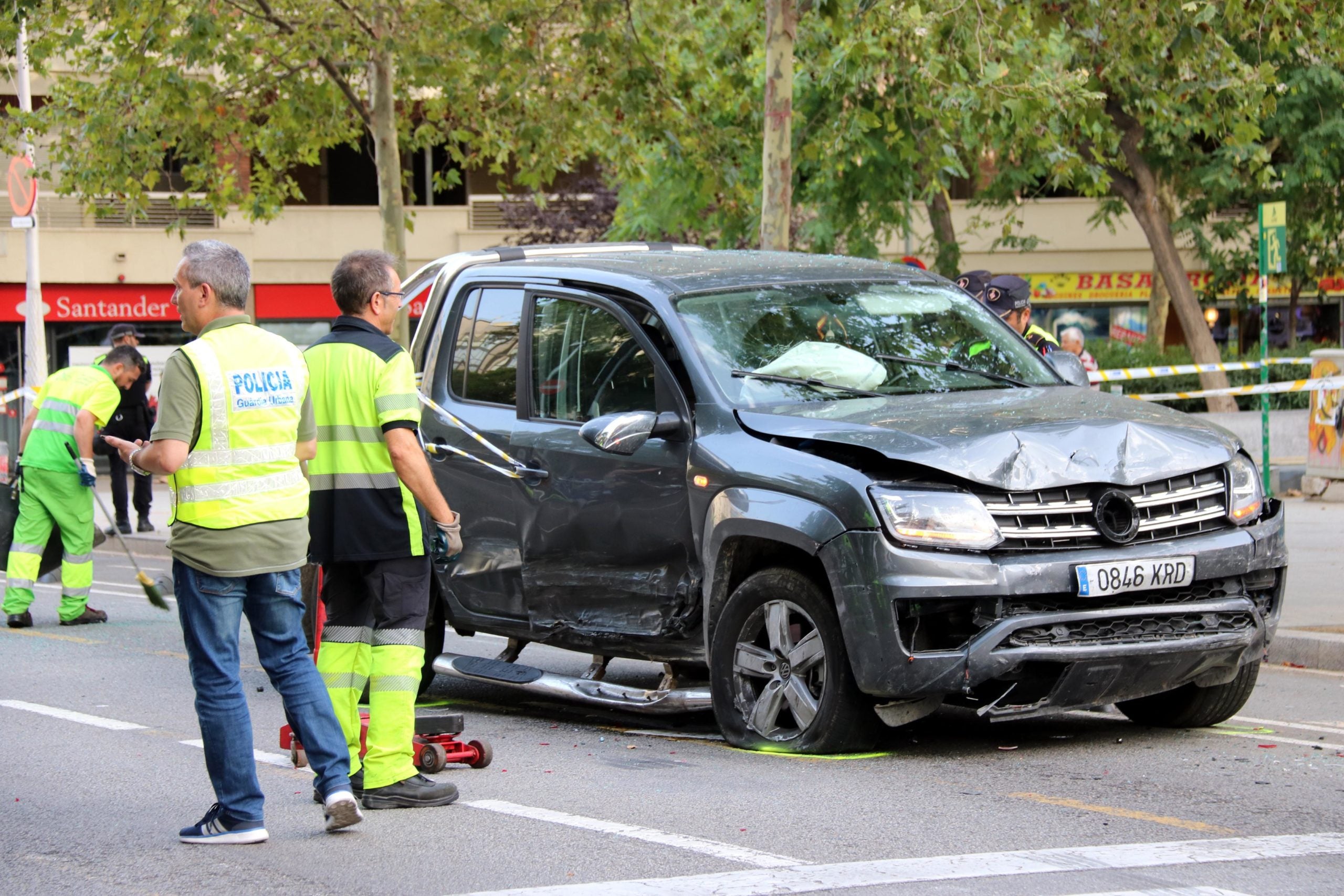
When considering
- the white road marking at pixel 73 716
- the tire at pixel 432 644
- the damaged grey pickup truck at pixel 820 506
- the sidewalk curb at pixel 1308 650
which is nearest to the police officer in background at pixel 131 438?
the white road marking at pixel 73 716

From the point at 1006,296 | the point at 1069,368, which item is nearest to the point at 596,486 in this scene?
the point at 1069,368

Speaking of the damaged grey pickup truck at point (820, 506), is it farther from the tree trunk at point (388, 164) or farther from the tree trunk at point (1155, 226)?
the tree trunk at point (1155, 226)

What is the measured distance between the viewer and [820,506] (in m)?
6.38

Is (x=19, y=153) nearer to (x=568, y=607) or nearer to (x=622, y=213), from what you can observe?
(x=622, y=213)

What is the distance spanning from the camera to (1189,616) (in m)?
6.46

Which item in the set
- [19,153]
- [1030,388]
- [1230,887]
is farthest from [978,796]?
[19,153]

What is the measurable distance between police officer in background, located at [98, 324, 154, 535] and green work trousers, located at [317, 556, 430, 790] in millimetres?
13304

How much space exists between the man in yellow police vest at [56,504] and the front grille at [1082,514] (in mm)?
7401

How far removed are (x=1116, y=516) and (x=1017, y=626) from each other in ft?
1.84

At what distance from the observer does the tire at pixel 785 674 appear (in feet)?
21.2

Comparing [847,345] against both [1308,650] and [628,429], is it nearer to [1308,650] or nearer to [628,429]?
[628,429]

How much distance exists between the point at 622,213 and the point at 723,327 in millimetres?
20994

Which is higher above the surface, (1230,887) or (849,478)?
(849,478)

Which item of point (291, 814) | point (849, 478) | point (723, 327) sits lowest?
point (291, 814)
